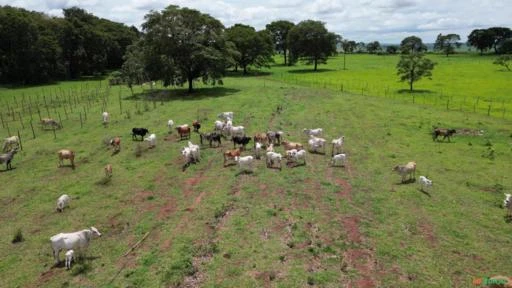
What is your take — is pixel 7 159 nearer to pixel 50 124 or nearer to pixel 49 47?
pixel 50 124

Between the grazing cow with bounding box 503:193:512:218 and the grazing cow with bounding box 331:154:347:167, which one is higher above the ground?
the grazing cow with bounding box 331:154:347:167

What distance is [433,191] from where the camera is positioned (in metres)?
18.6

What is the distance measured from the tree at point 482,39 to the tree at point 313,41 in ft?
249

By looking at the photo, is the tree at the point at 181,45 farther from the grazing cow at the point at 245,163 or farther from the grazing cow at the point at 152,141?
the grazing cow at the point at 245,163

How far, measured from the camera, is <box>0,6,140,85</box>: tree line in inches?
2527

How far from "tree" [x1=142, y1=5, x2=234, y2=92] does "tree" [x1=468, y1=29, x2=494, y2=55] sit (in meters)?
120

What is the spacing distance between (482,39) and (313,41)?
8029cm

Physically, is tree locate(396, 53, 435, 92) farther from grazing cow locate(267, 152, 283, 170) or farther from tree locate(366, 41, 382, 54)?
tree locate(366, 41, 382, 54)

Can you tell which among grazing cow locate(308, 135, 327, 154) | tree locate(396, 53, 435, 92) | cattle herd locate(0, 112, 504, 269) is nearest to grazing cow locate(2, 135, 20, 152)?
cattle herd locate(0, 112, 504, 269)

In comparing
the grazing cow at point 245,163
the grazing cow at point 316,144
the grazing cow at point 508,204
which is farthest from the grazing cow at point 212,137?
the grazing cow at point 508,204

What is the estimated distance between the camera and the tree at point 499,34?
132750 millimetres

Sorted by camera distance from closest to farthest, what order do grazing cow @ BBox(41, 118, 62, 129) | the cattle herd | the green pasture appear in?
the cattle herd < grazing cow @ BBox(41, 118, 62, 129) < the green pasture

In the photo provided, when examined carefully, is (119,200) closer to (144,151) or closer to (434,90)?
(144,151)

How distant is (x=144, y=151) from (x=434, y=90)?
1730 inches
